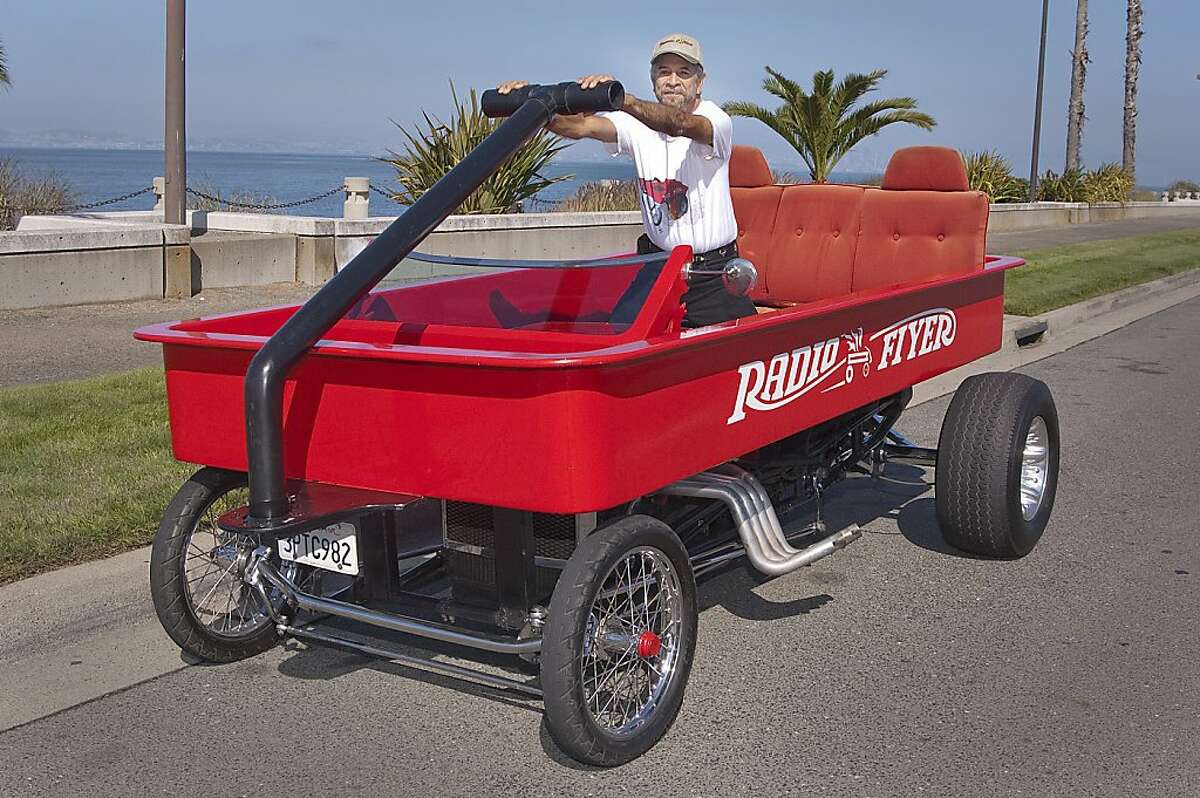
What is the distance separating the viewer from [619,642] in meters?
3.86

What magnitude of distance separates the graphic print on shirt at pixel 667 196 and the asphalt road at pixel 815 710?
145 cm

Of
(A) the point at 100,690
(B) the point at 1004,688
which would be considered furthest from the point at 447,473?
(B) the point at 1004,688

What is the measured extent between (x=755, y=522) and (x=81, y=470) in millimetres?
3200

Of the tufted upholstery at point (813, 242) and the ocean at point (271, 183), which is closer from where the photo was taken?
the tufted upholstery at point (813, 242)

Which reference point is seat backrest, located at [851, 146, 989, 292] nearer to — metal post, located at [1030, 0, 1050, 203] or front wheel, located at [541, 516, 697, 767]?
front wheel, located at [541, 516, 697, 767]

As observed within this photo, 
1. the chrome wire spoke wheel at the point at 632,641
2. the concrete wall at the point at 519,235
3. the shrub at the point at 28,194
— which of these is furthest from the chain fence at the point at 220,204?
the chrome wire spoke wheel at the point at 632,641

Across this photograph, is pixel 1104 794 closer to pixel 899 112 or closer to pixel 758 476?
pixel 758 476

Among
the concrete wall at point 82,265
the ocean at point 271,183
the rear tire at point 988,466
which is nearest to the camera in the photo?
the rear tire at point 988,466

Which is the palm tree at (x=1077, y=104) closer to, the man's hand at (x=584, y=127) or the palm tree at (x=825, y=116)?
the palm tree at (x=825, y=116)

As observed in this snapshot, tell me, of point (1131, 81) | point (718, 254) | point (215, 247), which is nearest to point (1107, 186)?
point (1131, 81)

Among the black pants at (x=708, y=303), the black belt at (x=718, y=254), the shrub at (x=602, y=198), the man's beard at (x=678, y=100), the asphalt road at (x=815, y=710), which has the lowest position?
the asphalt road at (x=815, y=710)

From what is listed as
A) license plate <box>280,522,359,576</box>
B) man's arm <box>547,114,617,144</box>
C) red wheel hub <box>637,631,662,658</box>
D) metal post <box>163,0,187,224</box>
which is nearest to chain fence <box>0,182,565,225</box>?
metal post <box>163,0,187,224</box>

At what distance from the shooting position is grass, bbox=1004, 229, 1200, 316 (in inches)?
567

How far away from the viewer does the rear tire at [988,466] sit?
18.3ft
